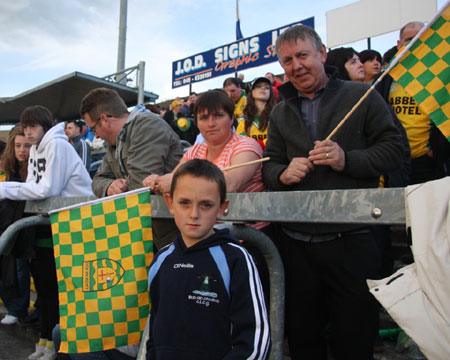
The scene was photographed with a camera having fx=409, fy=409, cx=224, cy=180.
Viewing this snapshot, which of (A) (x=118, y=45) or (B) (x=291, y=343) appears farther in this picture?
(A) (x=118, y=45)

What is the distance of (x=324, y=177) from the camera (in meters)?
2.00

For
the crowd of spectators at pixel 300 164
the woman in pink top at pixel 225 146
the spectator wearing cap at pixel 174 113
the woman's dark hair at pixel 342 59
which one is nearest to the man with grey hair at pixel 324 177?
the crowd of spectators at pixel 300 164

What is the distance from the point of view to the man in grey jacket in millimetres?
2576

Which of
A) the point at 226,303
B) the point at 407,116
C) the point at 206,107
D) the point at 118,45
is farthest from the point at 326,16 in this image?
the point at 226,303

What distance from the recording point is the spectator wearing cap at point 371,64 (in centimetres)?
414

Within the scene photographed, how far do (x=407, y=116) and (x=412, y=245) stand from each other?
2119mm

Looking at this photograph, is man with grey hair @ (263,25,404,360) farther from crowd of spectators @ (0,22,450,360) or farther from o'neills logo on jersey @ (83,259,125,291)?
o'neills logo on jersey @ (83,259,125,291)

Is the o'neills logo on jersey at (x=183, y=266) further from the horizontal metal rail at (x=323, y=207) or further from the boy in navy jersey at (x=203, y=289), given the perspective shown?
the horizontal metal rail at (x=323, y=207)

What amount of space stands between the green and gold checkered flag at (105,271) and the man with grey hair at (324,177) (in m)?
0.73

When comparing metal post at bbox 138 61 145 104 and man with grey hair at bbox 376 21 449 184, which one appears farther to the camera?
metal post at bbox 138 61 145 104

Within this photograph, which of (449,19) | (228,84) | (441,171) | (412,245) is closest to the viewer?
(412,245)

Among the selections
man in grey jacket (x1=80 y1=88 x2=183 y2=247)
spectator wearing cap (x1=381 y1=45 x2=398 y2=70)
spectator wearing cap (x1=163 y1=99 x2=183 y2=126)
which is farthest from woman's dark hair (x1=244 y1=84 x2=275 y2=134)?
spectator wearing cap (x1=163 y1=99 x2=183 y2=126)

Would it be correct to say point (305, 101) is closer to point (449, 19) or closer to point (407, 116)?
point (449, 19)

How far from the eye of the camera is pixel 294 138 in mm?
2143
